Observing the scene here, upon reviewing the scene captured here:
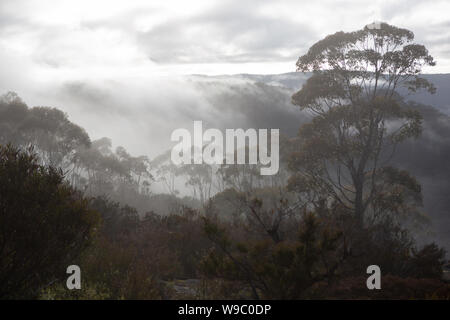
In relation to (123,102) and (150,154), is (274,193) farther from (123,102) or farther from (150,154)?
(123,102)

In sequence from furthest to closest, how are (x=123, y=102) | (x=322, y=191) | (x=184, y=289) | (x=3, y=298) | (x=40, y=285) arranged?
(x=123, y=102)
(x=322, y=191)
(x=184, y=289)
(x=40, y=285)
(x=3, y=298)

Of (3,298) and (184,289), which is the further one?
(184,289)

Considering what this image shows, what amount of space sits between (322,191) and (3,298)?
1266cm

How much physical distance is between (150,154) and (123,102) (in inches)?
1441

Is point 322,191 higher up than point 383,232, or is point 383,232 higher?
point 322,191

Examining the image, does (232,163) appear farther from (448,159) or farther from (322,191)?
(448,159)

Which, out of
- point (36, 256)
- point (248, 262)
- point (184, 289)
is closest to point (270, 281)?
point (248, 262)

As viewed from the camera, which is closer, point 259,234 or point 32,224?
point 32,224

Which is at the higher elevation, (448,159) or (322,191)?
(448,159)

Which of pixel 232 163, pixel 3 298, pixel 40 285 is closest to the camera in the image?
pixel 3 298

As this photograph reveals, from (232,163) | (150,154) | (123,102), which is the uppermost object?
(123,102)

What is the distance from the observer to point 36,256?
5.07m

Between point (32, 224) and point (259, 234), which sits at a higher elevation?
point (32, 224)
